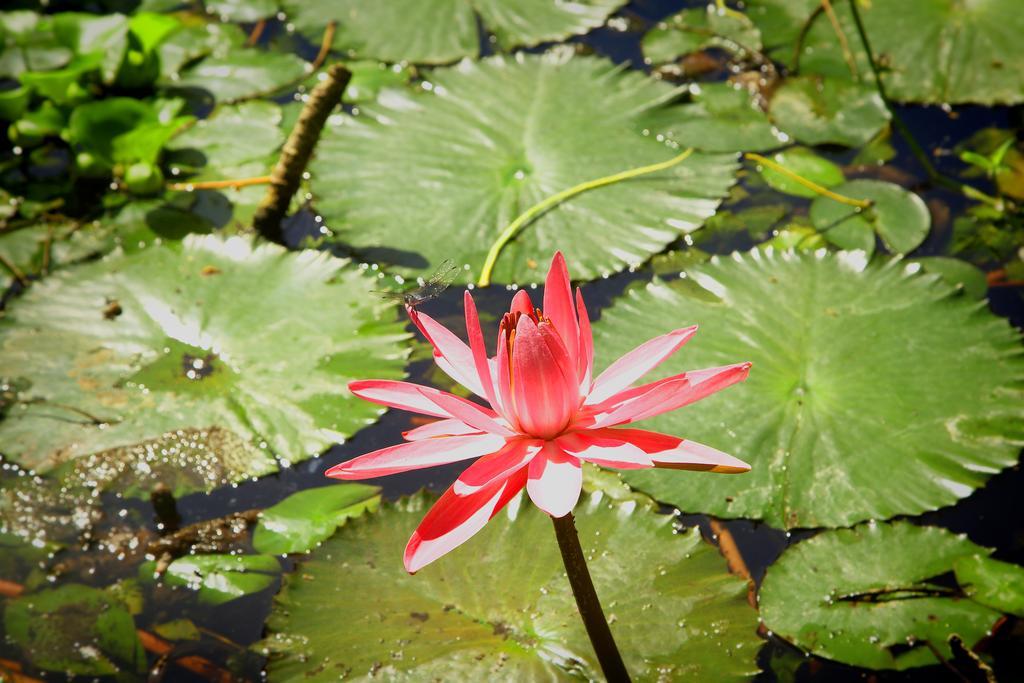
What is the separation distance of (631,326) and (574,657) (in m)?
0.95

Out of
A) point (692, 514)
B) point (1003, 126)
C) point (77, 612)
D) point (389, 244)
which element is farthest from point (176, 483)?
point (1003, 126)

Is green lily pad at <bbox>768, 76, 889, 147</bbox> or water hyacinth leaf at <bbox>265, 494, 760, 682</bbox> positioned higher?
green lily pad at <bbox>768, 76, 889, 147</bbox>

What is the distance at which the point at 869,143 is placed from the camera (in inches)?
114

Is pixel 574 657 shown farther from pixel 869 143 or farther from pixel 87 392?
pixel 869 143

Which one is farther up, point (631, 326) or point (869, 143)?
point (869, 143)

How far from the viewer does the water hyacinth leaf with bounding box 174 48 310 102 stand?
3.34 meters

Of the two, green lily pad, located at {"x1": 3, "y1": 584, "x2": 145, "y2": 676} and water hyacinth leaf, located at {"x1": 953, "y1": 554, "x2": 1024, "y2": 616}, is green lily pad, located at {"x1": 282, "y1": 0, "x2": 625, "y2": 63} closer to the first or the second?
green lily pad, located at {"x1": 3, "y1": 584, "x2": 145, "y2": 676}

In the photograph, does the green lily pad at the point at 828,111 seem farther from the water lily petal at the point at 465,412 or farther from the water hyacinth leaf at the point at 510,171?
the water lily petal at the point at 465,412

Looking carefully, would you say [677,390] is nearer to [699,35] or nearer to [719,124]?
[719,124]

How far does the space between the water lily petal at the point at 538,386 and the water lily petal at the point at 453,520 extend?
0.09 metres

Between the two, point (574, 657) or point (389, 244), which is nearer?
point (574, 657)

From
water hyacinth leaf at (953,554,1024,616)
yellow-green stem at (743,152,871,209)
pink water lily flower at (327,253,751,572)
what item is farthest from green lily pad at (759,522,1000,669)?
yellow-green stem at (743,152,871,209)

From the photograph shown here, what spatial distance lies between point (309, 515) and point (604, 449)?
1054mm

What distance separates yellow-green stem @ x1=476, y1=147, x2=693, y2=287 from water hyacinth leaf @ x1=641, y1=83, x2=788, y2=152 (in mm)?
93
